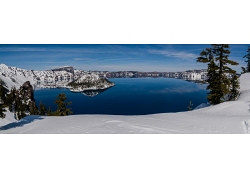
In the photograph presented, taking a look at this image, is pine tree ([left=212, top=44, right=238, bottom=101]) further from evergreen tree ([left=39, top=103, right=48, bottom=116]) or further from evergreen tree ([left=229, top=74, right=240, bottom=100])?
evergreen tree ([left=39, top=103, right=48, bottom=116])

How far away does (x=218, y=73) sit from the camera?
15.9 metres

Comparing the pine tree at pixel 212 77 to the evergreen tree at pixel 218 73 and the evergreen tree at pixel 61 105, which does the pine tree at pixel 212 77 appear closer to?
the evergreen tree at pixel 218 73

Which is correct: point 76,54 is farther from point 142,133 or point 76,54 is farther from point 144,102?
point 144,102

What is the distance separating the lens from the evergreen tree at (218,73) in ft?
50.2

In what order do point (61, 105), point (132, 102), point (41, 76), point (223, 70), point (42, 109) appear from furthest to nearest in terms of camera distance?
point (132, 102) < point (42, 109) < point (61, 105) < point (41, 76) < point (223, 70)

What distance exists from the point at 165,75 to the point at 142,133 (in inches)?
583

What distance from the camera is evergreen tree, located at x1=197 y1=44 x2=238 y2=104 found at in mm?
15289

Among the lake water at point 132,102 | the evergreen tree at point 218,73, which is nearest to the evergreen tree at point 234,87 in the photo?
the evergreen tree at point 218,73

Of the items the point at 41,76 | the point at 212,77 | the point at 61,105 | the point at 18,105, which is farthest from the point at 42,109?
the point at 212,77

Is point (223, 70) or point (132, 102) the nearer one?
point (223, 70)

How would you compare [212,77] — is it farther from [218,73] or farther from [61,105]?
[61,105]

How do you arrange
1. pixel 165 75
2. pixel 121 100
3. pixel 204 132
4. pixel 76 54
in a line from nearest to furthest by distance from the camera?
Result: pixel 204 132 → pixel 76 54 → pixel 165 75 → pixel 121 100

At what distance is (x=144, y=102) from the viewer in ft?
185
